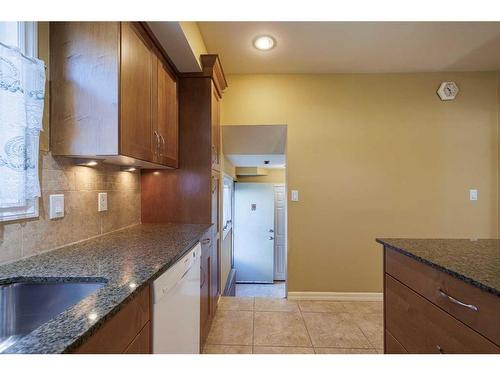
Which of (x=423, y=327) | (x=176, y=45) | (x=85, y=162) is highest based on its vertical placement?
(x=176, y=45)

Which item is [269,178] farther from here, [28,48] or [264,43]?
[28,48]

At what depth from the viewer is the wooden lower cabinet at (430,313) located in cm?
77

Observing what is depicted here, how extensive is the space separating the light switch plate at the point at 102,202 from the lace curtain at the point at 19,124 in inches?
18.1

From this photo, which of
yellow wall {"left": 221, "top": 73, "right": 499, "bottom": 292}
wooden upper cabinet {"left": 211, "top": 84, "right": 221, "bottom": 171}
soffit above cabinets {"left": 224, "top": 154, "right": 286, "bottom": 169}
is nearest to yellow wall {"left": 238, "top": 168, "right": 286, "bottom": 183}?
soffit above cabinets {"left": 224, "top": 154, "right": 286, "bottom": 169}

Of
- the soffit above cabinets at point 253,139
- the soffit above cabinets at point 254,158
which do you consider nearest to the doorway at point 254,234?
the soffit above cabinets at point 254,158

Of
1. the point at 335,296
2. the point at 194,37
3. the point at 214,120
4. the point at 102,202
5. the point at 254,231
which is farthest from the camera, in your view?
the point at 254,231

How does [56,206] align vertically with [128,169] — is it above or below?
below

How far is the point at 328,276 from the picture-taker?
8.57ft

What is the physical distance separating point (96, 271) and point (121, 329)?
30cm

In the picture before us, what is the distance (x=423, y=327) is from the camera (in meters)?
1.03

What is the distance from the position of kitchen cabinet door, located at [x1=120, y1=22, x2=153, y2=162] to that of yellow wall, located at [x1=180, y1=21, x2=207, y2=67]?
268mm

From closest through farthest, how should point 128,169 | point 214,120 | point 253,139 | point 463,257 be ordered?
point 463,257 < point 128,169 < point 214,120 < point 253,139

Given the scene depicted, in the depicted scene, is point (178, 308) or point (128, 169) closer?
point (178, 308)

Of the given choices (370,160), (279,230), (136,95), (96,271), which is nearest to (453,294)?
(96,271)
